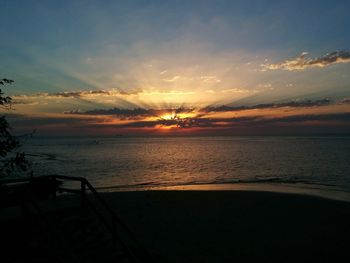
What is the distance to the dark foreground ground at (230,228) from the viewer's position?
1341 cm

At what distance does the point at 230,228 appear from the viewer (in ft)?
57.6

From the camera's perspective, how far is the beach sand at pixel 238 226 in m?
14.0

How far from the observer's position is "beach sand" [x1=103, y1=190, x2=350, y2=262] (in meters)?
14.0

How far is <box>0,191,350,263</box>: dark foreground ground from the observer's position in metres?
13.4

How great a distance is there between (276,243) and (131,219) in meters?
8.85

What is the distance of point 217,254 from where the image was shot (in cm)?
1395

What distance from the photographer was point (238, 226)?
58.8 feet

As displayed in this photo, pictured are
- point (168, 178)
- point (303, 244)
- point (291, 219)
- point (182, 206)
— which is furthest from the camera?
point (168, 178)

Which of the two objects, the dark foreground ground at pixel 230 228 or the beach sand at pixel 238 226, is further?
the beach sand at pixel 238 226

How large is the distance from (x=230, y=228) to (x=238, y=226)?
0.64 m

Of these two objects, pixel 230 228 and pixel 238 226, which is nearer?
pixel 230 228

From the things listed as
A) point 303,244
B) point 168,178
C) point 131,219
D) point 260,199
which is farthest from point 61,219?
point 168,178

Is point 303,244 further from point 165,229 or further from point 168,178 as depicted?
point 168,178

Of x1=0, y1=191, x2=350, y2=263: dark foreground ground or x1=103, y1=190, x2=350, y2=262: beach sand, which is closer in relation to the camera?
x1=0, y1=191, x2=350, y2=263: dark foreground ground
